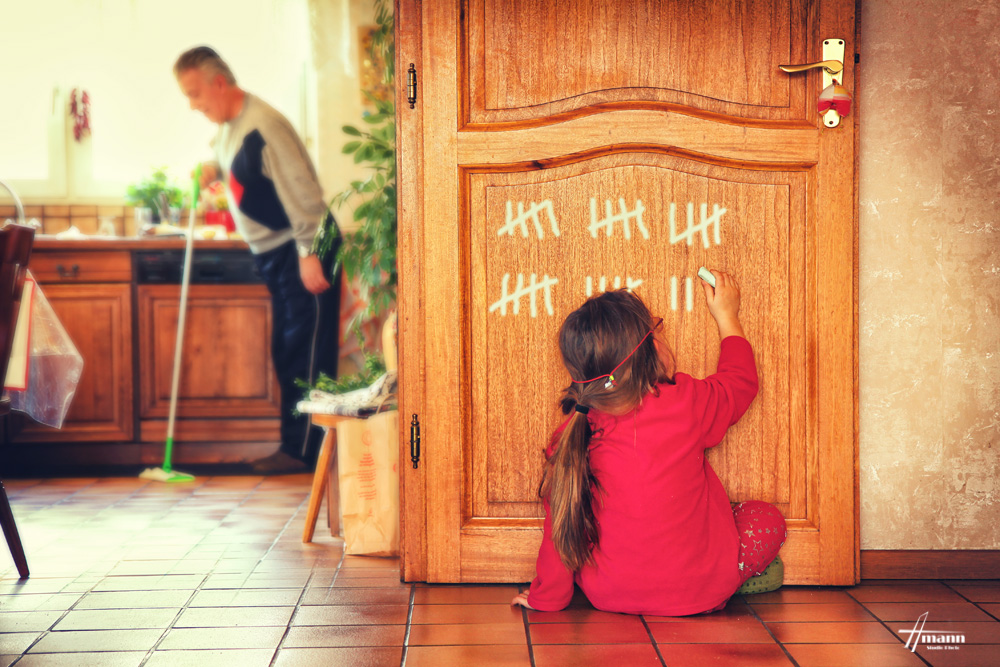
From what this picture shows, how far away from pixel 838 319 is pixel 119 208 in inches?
139

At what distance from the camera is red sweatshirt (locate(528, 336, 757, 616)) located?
1.82 metres

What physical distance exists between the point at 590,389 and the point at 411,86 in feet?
2.67

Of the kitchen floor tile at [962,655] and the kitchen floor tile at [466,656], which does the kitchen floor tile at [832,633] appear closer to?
the kitchen floor tile at [962,655]

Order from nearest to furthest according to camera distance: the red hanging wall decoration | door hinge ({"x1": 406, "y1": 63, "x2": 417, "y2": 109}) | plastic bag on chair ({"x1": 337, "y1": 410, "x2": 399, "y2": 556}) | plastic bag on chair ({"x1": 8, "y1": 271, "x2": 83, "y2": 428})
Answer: door hinge ({"x1": 406, "y1": 63, "x2": 417, "y2": 109}) < plastic bag on chair ({"x1": 337, "y1": 410, "x2": 399, "y2": 556}) < plastic bag on chair ({"x1": 8, "y1": 271, "x2": 83, "y2": 428}) < the red hanging wall decoration

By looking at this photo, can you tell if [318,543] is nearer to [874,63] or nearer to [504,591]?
[504,591]

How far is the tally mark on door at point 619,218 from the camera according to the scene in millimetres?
2035

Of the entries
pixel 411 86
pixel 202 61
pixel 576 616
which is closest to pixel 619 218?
pixel 411 86

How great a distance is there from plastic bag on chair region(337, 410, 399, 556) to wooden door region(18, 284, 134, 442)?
1.72 metres

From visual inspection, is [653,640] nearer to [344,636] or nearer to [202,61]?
[344,636]

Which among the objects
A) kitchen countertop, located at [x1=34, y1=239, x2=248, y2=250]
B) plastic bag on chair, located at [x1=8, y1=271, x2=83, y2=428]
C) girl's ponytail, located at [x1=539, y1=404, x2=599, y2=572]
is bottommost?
girl's ponytail, located at [x1=539, y1=404, x2=599, y2=572]

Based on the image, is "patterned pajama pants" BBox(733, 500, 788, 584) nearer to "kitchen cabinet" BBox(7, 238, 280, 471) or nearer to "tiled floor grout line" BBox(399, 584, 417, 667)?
"tiled floor grout line" BBox(399, 584, 417, 667)

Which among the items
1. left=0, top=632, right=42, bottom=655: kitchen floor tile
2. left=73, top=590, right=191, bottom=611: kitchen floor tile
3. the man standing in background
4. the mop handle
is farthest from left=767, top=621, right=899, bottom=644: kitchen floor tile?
the mop handle

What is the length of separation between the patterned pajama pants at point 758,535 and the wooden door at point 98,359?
271 centimetres

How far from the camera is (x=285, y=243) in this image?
12.2ft
